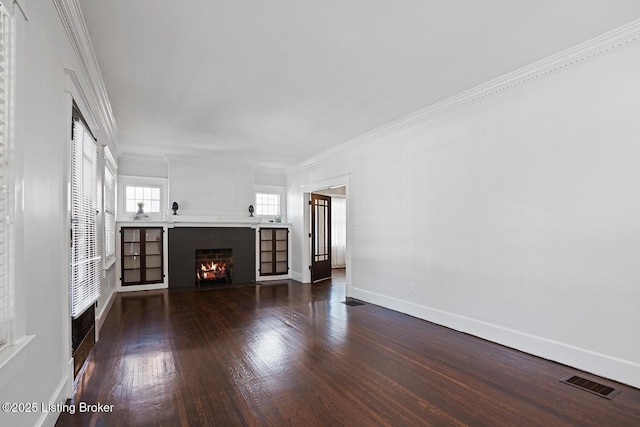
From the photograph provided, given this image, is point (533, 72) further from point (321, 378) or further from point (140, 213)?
point (140, 213)

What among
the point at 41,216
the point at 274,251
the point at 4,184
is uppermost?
the point at 4,184

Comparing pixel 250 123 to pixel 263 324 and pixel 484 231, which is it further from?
pixel 484 231

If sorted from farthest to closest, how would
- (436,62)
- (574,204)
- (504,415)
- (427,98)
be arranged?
(427,98) < (436,62) < (574,204) < (504,415)

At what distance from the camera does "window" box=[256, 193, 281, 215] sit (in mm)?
8500

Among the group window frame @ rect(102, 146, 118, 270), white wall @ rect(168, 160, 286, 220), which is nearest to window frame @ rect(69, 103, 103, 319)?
window frame @ rect(102, 146, 118, 270)

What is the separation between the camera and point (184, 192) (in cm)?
742

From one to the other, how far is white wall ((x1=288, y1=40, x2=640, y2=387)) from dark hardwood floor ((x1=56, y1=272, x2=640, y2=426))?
0.31 meters

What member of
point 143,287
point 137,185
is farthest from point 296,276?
point 137,185

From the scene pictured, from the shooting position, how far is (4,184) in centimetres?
146

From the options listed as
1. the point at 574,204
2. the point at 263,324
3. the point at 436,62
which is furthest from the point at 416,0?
the point at 263,324

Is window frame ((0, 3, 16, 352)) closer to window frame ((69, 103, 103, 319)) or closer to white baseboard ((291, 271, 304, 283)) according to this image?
window frame ((69, 103, 103, 319))

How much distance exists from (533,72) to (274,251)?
246 inches

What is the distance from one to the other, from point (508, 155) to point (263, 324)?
3.51 metres

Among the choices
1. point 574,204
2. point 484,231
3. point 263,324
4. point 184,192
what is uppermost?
point 184,192
